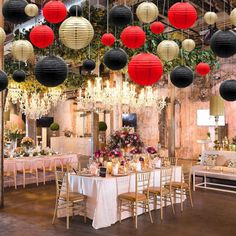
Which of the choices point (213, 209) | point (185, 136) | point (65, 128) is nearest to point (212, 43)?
point (213, 209)

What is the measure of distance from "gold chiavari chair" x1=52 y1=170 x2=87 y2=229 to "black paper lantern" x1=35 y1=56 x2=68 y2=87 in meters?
2.76

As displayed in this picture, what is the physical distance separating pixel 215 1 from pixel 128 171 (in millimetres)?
5678

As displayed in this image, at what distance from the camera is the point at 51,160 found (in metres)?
9.70

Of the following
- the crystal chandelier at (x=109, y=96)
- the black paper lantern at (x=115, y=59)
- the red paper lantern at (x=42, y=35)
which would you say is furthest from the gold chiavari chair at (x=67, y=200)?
the crystal chandelier at (x=109, y=96)

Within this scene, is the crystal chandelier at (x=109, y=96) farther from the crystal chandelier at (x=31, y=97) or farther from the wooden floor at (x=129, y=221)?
the wooden floor at (x=129, y=221)

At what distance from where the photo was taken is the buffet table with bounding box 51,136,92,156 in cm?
1456

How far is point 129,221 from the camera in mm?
5961

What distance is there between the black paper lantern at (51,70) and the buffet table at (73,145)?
11.1 meters

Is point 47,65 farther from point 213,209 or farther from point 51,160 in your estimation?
point 51,160

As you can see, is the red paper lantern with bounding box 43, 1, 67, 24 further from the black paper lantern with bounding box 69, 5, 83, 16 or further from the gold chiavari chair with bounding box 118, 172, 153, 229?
the gold chiavari chair with bounding box 118, 172, 153, 229

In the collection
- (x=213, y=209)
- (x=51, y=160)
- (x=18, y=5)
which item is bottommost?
(x=213, y=209)

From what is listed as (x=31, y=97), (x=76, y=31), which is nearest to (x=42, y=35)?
(x=76, y=31)

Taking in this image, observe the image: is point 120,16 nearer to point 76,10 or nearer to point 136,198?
point 76,10

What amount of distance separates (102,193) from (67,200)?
0.58 m
